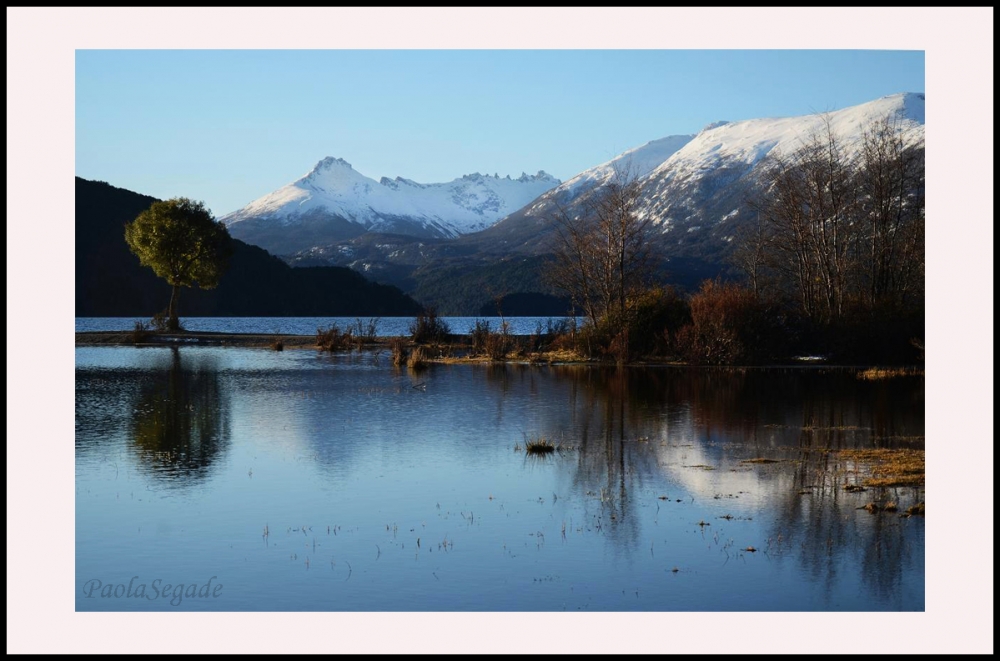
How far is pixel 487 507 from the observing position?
13031mm

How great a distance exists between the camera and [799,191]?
45.8 metres

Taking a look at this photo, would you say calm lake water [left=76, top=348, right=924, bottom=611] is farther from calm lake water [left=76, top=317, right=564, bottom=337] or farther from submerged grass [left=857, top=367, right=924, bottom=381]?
calm lake water [left=76, top=317, right=564, bottom=337]

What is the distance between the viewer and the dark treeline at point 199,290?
131 metres

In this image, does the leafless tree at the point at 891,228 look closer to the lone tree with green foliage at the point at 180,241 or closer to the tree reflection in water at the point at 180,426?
the tree reflection in water at the point at 180,426

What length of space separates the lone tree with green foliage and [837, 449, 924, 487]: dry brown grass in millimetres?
62280

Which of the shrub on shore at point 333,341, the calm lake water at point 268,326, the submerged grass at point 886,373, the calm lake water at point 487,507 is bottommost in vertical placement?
the calm lake water at point 487,507

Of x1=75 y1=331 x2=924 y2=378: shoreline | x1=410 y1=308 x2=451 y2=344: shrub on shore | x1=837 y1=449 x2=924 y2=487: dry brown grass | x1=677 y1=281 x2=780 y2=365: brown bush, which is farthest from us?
x1=410 y1=308 x2=451 y2=344: shrub on shore

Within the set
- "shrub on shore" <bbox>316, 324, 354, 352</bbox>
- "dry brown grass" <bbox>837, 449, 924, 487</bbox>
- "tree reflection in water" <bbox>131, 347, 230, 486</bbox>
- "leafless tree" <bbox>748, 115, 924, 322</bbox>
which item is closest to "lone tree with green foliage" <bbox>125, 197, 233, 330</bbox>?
"shrub on shore" <bbox>316, 324, 354, 352</bbox>

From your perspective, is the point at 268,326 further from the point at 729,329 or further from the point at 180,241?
the point at 729,329

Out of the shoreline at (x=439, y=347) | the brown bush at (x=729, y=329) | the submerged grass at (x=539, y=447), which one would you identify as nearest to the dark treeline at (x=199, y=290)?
the shoreline at (x=439, y=347)

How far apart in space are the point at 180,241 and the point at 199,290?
7438 cm

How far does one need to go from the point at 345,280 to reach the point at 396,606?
164 m

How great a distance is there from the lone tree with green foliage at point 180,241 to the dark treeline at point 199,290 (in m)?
38.3

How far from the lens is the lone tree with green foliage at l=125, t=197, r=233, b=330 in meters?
72.9
